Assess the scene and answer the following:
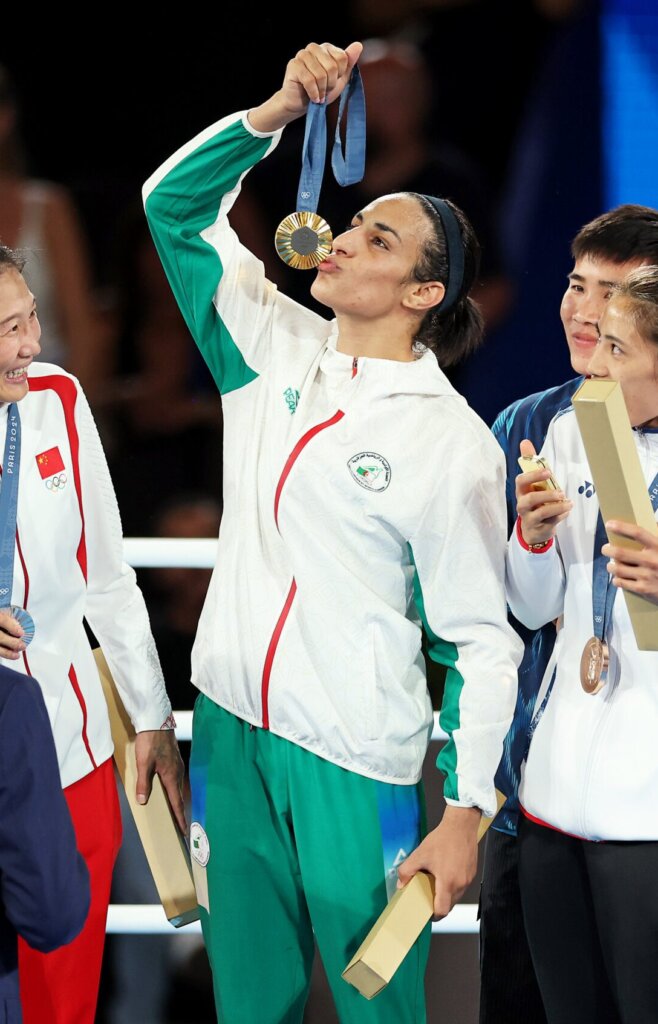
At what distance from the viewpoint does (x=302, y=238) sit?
6.10ft

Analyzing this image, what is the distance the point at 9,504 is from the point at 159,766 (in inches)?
19.4

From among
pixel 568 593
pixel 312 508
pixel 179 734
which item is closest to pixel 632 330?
pixel 568 593

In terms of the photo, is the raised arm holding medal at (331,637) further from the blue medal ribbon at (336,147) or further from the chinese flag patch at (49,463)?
the chinese flag patch at (49,463)

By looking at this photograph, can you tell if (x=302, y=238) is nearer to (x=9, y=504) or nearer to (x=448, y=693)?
(x=9, y=504)

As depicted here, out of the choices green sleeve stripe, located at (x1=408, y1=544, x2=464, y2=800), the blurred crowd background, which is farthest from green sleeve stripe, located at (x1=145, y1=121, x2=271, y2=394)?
the blurred crowd background

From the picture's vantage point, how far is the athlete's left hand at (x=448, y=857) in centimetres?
181

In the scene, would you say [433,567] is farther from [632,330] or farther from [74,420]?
[74,420]

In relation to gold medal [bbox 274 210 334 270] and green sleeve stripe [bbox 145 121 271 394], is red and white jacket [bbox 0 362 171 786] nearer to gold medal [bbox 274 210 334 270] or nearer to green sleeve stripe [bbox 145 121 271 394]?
green sleeve stripe [bbox 145 121 271 394]

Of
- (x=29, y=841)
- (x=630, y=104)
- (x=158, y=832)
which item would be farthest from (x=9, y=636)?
(x=630, y=104)

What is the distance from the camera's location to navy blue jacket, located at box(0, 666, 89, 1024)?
4.93 feet

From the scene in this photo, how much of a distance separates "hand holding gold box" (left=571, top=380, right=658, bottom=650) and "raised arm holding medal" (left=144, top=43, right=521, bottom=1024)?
0.21 meters

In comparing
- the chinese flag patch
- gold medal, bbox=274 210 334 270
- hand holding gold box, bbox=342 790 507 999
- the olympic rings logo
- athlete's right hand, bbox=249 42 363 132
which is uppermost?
athlete's right hand, bbox=249 42 363 132

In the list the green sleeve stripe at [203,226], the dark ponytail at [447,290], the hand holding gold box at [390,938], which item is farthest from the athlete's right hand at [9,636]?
the dark ponytail at [447,290]

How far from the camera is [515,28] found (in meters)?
3.54
